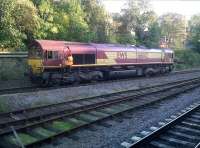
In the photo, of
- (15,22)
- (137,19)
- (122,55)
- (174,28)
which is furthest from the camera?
(174,28)

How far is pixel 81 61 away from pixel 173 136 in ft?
48.9

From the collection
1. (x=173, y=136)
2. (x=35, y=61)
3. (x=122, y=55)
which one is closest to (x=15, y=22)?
(x=35, y=61)

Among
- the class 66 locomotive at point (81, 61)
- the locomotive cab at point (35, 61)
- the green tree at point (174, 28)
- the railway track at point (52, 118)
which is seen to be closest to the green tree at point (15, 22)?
the class 66 locomotive at point (81, 61)

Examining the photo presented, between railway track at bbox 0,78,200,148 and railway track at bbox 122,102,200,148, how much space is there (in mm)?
2663

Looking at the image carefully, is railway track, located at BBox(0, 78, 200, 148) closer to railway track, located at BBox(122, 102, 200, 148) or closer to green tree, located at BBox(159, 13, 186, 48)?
railway track, located at BBox(122, 102, 200, 148)

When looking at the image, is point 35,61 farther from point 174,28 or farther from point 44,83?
point 174,28

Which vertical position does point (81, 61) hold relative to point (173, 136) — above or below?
above

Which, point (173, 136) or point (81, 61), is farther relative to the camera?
point (81, 61)

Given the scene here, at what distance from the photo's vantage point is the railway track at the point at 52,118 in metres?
11.2

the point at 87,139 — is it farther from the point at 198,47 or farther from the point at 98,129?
the point at 198,47

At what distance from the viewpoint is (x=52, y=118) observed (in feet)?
43.8

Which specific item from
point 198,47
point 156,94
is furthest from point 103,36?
point 198,47

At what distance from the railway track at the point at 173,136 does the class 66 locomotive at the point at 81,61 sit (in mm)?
11701

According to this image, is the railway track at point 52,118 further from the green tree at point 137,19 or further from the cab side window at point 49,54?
the green tree at point 137,19
